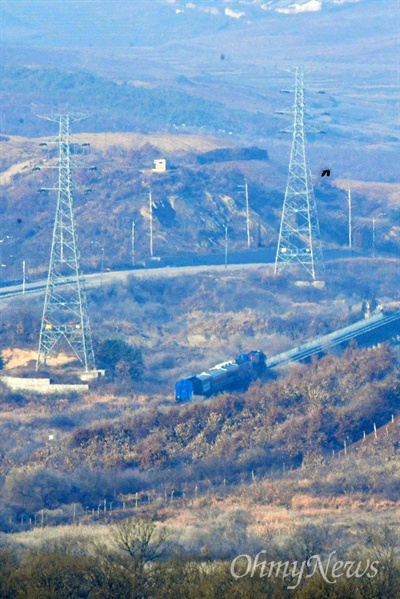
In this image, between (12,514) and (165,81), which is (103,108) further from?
(12,514)

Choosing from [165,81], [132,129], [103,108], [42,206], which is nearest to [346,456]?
[42,206]

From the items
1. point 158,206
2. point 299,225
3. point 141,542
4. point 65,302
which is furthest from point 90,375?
point 299,225

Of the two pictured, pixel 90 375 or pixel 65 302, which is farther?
pixel 65 302

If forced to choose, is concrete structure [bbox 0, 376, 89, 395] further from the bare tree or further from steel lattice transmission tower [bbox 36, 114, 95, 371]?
the bare tree

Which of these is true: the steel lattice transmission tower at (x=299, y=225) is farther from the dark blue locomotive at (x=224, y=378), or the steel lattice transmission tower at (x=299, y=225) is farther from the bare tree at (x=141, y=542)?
the bare tree at (x=141, y=542)

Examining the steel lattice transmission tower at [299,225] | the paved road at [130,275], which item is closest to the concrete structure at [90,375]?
the paved road at [130,275]

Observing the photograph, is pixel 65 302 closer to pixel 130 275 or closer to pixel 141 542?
pixel 130 275
